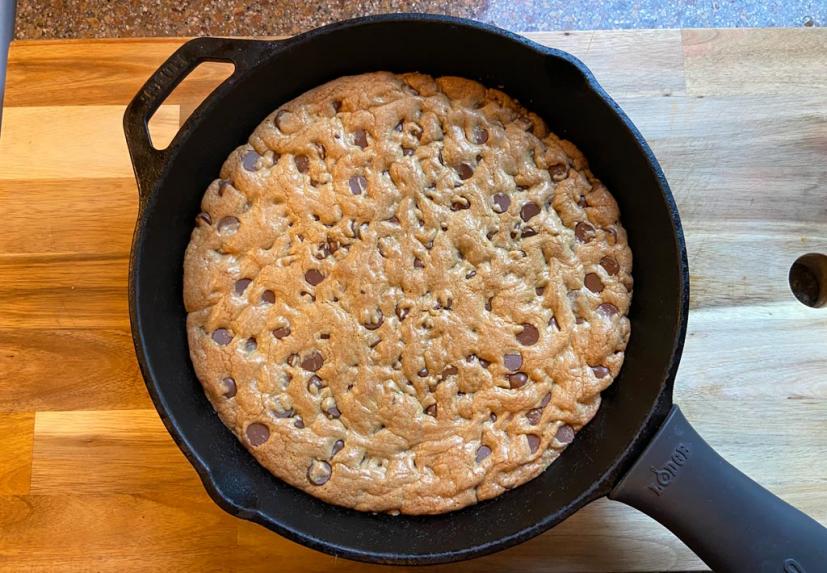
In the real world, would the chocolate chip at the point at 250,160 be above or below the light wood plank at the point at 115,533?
above

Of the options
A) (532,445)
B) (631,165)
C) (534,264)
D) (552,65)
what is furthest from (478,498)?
(552,65)

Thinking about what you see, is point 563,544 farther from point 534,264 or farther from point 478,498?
point 534,264

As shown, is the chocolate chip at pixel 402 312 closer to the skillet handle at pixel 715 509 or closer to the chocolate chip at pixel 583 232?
the chocolate chip at pixel 583 232

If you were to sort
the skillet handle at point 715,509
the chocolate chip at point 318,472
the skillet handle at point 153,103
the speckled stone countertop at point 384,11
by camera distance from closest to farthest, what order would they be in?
1. the skillet handle at point 715,509
2. the skillet handle at point 153,103
3. the chocolate chip at point 318,472
4. the speckled stone countertop at point 384,11

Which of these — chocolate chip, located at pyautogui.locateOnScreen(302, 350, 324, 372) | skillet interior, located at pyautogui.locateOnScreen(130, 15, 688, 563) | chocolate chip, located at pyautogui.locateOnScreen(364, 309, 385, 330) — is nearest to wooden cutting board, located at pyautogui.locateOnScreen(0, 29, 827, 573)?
skillet interior, located at pyautogui.locateOnScreen(130, 15, 688, 563)

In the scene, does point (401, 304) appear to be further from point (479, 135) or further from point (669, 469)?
point (669, 469)

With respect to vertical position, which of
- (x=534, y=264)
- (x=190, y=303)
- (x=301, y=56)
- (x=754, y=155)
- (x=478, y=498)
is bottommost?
(x=478, y=498)

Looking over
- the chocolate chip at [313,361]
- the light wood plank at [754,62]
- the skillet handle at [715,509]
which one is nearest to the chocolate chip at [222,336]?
the chocolate chip at [313,361]
